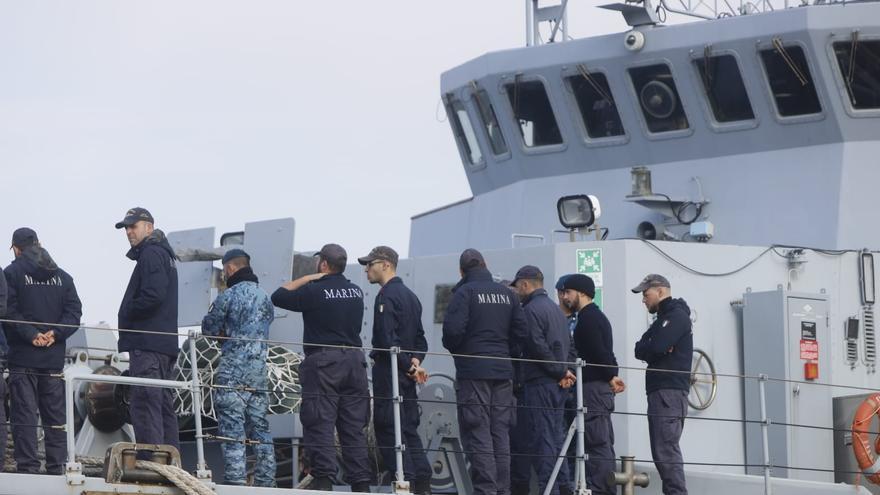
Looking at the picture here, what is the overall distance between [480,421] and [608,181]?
3.78 meters

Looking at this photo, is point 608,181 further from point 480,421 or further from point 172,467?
point 172,467

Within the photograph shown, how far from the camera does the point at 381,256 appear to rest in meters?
9.54

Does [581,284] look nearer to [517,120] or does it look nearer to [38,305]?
[38,305]

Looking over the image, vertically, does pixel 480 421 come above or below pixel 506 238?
below

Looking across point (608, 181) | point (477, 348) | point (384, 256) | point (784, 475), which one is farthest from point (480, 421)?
point (608, 181)

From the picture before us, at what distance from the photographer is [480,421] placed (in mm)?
9164

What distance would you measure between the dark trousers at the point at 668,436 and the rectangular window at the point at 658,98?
3318 millimetres

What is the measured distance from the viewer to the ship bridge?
37.9 ft

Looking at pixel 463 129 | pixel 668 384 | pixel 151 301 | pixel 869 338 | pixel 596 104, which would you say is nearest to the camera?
pixel 151 301

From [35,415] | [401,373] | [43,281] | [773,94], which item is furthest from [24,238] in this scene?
[773,94]

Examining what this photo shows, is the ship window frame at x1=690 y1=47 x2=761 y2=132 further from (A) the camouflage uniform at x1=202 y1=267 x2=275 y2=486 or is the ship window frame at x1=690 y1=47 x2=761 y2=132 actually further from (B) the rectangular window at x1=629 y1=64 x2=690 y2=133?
(A) the camouflage uniform at x1=202 y1=267 x2=275 y2=486

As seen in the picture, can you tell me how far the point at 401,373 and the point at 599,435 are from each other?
121 cm

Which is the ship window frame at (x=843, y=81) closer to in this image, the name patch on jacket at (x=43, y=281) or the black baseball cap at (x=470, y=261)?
the black baseball cap at (x=470, y=261)

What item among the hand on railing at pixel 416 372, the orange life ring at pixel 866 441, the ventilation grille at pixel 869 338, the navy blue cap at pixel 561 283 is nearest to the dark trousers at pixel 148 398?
the hand on railing at pixel 416 372
